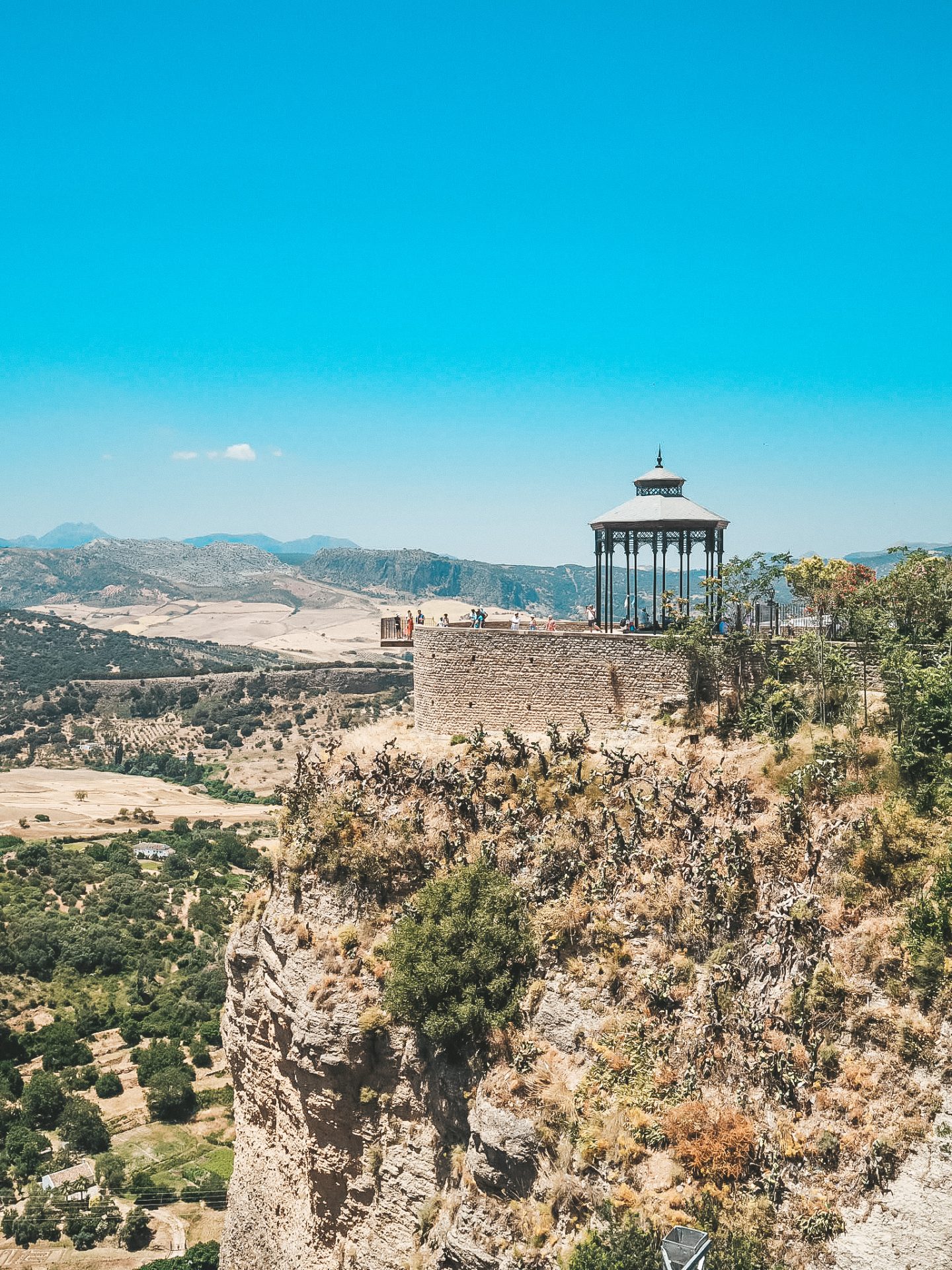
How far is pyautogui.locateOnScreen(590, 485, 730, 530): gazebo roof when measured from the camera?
2556cm

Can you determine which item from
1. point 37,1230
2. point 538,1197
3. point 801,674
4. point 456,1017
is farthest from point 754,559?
point 37,1230

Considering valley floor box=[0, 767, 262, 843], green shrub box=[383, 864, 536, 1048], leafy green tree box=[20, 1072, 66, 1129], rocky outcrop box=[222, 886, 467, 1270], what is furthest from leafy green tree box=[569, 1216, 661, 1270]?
valley floor box=[0, 767, 262, 843]

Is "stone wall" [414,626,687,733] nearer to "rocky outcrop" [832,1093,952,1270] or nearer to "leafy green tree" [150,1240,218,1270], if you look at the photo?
"rocky outcrop" [832,1093,952,1270]

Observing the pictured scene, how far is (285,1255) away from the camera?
79.0ft

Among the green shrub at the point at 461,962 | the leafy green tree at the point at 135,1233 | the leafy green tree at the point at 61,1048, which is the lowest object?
the leafy green tree at the point at 135,1233

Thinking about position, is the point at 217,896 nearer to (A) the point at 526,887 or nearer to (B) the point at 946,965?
(A) the point at 526,887

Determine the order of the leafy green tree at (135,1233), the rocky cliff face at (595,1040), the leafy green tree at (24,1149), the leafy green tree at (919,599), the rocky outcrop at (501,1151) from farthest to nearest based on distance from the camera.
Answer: the leafy green tree at (24,1149)
the leafy green tree at (135,1233)
the leafy green tree at (919,599)
the rocky outcrop at (501,1151)
the rocky cliff face at (595,1040)

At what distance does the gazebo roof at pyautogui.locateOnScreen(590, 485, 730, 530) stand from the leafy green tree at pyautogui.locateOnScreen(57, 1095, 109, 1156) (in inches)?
1530

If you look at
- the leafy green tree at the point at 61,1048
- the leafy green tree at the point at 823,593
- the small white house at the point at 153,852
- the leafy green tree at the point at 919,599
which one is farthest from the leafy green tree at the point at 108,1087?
the leafy green tree at the point at 919,599

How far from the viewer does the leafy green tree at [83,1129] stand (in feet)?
147

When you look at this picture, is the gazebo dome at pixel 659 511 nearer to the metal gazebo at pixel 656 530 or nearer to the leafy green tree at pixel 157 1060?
the metal gazebo at pixel 656 530

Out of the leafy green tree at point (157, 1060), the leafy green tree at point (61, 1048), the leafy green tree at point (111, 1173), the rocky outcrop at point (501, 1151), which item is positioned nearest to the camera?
the rocky outcrop at point (501, 1151)

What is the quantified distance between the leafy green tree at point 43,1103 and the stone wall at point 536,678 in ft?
112

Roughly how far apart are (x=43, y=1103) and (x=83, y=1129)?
10.8 ft
